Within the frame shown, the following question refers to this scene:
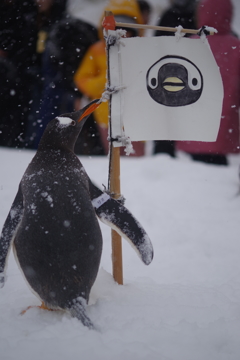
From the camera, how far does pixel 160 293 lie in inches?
54.4

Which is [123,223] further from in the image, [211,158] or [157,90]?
[211,158]

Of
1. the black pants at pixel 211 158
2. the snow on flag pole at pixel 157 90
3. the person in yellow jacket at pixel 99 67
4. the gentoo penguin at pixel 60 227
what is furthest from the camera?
the black pants at pixel 211 158

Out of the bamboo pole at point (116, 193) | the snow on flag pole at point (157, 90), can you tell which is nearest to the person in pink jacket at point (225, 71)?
the snow on flag pole at point (157, 90)

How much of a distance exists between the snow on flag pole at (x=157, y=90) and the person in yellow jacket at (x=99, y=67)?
58.8 inches

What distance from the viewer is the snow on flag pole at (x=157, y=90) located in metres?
1.41

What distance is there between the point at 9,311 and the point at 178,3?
3.50m

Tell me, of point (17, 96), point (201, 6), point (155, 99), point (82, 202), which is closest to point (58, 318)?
point (82, 202)

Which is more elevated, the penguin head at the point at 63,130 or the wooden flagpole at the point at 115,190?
the penguin head at the point at 63,130

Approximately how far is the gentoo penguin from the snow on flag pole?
24 centimetres

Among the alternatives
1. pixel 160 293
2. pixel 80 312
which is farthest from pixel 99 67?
pixel 80 312

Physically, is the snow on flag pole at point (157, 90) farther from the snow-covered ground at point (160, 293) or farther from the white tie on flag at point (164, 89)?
the snow-covered ground at point (160, 293)

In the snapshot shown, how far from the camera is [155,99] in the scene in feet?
4.80

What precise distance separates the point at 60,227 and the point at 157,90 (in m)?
0.82

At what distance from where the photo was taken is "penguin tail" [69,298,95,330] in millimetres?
1055
